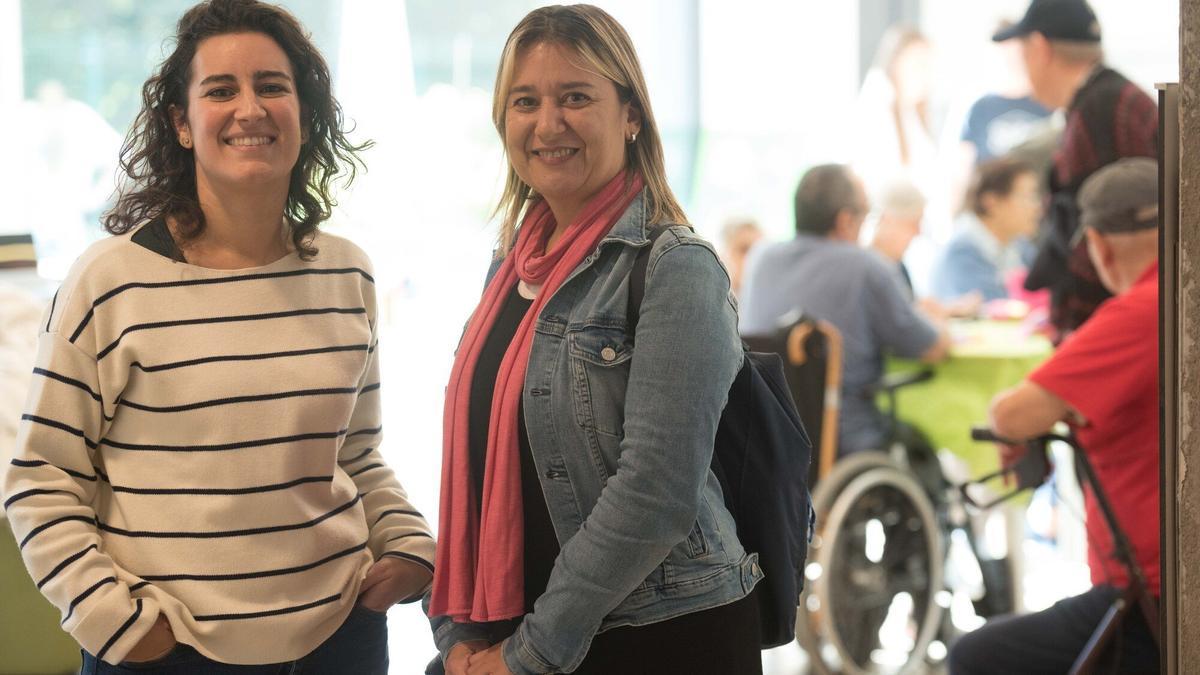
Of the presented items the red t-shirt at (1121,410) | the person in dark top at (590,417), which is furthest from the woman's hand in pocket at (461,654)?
the red t-shirt at (1121,410)

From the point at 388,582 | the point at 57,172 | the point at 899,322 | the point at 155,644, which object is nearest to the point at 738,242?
the point at 899,322

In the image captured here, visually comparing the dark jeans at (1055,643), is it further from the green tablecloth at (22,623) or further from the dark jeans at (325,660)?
the green tablecloth at (22,623)

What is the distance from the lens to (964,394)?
3652 mm

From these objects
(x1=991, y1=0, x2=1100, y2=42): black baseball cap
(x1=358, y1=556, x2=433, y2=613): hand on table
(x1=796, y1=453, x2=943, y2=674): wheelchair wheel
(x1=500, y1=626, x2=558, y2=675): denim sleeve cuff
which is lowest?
(x1=796, y1=453, x2=943, y2=674): wheelchair wheel

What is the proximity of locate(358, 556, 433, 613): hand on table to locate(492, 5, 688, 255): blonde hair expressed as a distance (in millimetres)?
521

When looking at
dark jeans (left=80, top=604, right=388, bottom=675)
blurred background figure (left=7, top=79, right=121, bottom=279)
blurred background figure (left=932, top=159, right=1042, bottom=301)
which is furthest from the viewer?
blurred background figure (left=7, top=79, right=121, bottom=279)

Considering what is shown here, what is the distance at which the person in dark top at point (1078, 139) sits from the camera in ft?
10.8

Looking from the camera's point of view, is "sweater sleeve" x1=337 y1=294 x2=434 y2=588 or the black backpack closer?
the black backpack

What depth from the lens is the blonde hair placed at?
1366mm

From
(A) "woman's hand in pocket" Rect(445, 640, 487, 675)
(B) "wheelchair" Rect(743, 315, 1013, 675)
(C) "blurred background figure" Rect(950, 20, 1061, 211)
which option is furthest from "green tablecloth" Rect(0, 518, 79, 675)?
(C) "blurred background figure" Rect(950, 20, 1061, 211)

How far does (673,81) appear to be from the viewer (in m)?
7.17

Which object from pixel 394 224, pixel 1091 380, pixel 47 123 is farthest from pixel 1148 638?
pixel 47 123

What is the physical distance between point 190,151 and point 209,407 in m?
0.32

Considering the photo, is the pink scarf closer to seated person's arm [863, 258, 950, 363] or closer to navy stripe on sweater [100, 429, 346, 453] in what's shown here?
navy stripe on sweater [100, 429, 346, 453]
